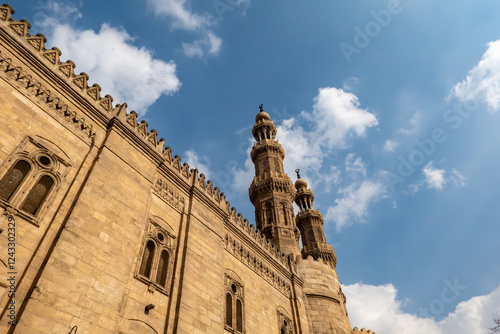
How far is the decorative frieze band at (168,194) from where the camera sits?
1061 cm

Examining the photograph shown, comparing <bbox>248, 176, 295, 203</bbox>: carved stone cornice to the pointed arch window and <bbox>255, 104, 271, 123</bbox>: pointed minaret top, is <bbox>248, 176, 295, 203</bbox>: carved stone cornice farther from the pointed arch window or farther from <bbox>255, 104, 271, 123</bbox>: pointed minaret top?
the pointed arch window

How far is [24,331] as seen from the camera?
5.43 meters

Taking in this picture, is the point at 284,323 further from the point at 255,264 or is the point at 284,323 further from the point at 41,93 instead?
the point at 41,93

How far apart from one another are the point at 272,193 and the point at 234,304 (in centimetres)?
1356

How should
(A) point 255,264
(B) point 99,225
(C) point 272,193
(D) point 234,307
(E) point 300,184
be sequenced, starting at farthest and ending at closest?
(E) point 300,184 < (C) point 272,193 < (A) point 255,264 < (D) point 234,307 < (B) point 99,225

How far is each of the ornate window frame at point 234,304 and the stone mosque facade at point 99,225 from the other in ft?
0.12

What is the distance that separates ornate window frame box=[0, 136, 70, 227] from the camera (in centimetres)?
664

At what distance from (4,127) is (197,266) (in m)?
6.24

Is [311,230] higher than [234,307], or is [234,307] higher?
[311,230]

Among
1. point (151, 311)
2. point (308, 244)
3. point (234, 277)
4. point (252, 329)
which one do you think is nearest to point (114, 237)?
point (151, 311)

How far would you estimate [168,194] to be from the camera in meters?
10.9

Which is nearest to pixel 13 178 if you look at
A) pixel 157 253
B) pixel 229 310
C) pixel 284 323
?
pixel 157 253

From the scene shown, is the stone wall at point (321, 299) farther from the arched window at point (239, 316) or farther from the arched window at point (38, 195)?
the arched window at point (38, 195)

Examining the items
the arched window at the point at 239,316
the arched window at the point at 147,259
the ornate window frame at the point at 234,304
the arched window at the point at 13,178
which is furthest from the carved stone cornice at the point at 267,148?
the arched window at the point at 13,178
